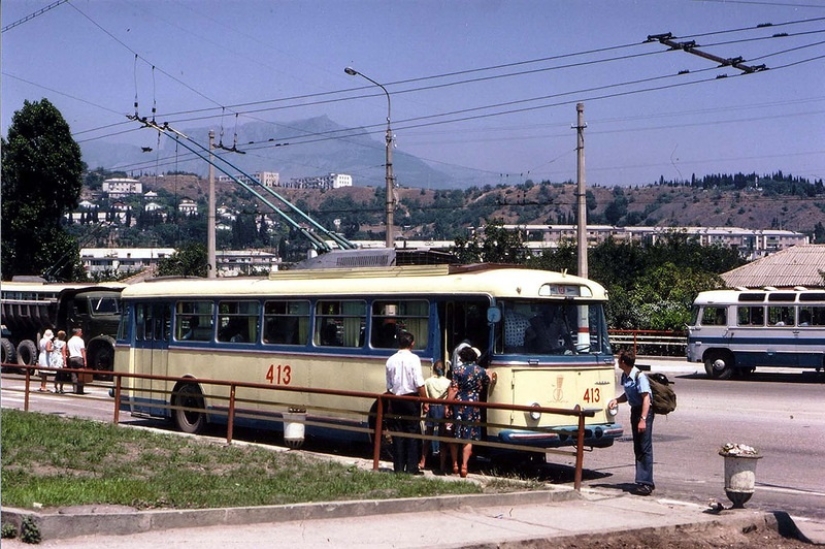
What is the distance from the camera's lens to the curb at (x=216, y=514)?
860cm

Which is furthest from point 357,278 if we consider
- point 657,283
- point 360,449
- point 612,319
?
point 657,283

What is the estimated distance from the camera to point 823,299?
1198 inches

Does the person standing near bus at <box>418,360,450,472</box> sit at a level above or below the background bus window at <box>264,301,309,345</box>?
below

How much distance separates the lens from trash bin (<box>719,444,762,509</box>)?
11.3 metres

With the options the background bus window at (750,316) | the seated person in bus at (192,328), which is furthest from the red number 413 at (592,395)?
the background bus window at (750,316)

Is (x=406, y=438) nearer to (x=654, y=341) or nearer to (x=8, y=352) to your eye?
(x=8, y=352)

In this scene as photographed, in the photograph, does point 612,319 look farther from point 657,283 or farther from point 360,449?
point 360,449

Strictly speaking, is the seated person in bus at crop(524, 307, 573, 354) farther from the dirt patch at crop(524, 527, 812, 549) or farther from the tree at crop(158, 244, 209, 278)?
the tree at crop(158, 244, 209, 278)

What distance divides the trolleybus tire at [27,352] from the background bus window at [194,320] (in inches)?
787

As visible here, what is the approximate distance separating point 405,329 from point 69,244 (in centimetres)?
4091

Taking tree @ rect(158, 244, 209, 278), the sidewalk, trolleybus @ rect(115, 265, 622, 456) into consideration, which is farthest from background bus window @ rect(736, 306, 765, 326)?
tree @ rect(158, 244, 209, 278)

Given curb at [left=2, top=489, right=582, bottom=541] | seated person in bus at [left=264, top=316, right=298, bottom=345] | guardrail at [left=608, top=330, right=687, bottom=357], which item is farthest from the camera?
guardrail at [left=608, top=330, right=687, bottom=357]

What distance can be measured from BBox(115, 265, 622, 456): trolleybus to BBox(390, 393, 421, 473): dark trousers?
0.75m

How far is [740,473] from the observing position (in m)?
11.3
